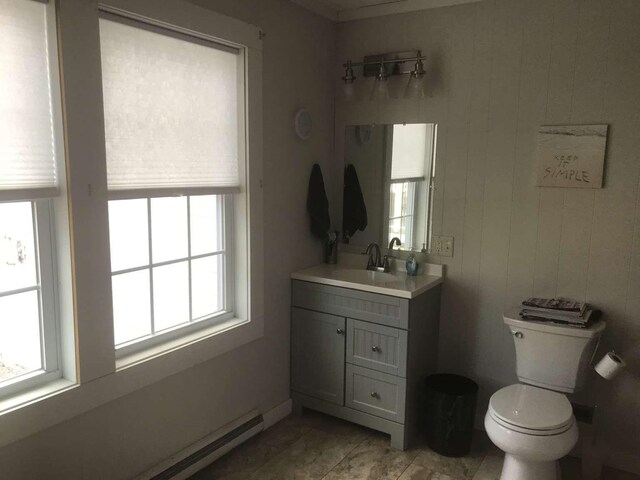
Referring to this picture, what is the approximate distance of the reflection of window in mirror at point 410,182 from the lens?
9.93 feet

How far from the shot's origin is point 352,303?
113 inches

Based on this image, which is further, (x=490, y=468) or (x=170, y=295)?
Result: (x=490, y=468)

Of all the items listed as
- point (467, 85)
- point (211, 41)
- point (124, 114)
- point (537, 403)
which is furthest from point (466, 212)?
point (124, 114)

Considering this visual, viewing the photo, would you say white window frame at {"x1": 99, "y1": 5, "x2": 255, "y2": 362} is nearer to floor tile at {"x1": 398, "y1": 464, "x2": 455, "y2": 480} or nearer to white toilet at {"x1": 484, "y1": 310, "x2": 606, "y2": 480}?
floor tile at {"x1": 398, "y1": 464, "x2": 455, "y2": 480}

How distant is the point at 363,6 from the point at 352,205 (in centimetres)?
117

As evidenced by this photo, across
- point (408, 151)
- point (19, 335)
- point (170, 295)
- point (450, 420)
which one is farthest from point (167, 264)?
point (450, 420)

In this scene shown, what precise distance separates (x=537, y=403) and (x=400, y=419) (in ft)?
2.41

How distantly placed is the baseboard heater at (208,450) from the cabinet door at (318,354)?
0.35 m

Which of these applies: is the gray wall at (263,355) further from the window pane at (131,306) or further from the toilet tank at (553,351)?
the toilet tank at (553,351)

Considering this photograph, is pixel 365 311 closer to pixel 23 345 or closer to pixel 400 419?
pixel 400 419

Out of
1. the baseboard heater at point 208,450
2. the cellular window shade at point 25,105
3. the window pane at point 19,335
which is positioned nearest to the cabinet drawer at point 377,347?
the baseboard heater at point 208,450

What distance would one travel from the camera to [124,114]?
2076mm

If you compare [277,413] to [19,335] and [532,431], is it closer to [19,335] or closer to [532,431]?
[532,431]

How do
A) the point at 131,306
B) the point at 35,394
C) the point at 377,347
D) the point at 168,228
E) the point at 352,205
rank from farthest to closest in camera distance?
the point at 352,205, the point at 377,347, the point at 168,228, the point at 131,306, the point at 35,394
